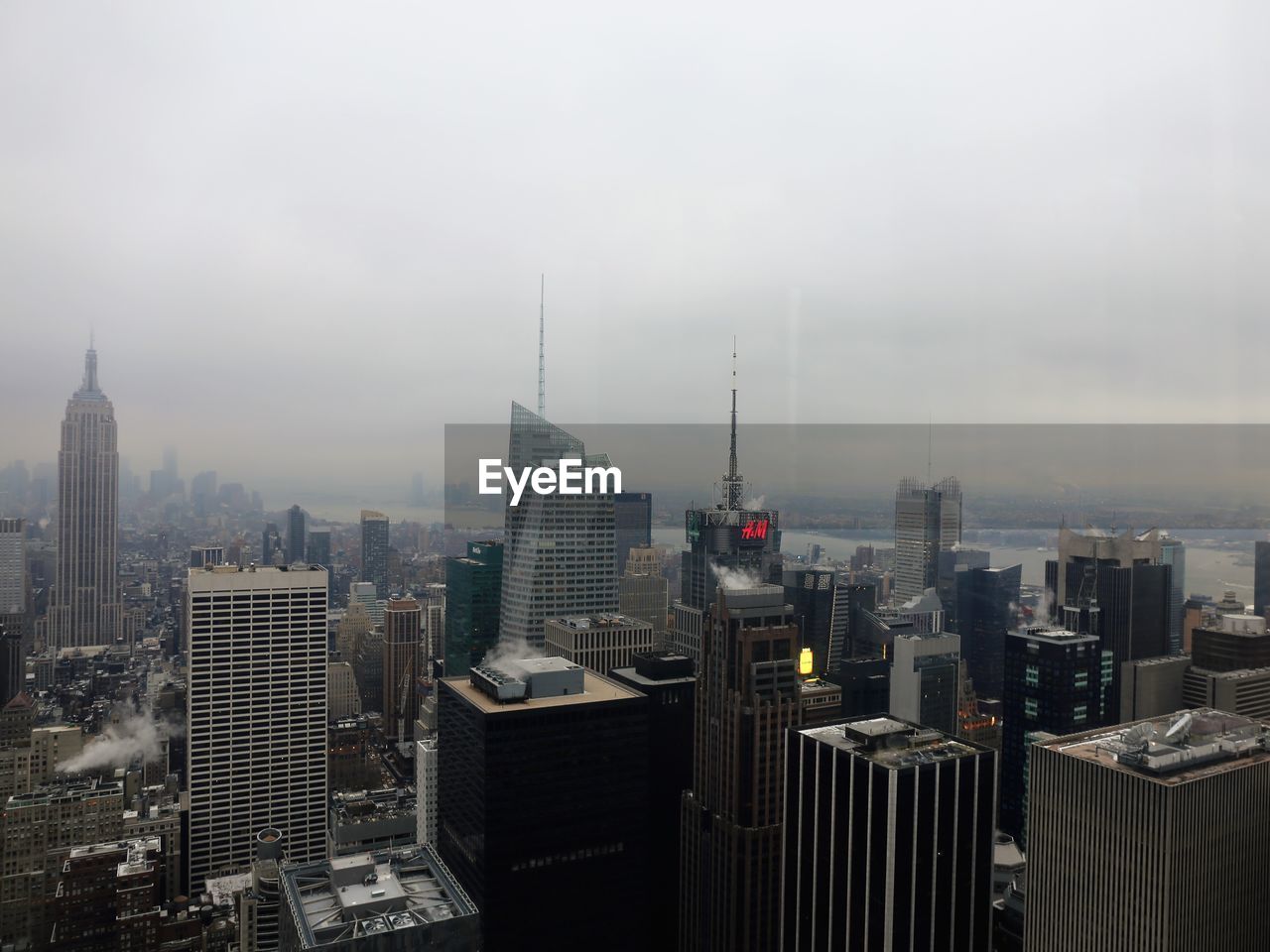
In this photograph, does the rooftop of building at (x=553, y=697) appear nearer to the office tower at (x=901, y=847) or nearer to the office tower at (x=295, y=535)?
the office tower at (x=901, y=847)

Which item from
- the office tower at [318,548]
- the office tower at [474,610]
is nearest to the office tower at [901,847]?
the office tower at [318,548]

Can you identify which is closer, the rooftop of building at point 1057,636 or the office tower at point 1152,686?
the office tower at point 1152,686

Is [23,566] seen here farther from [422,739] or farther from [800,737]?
[800,737]

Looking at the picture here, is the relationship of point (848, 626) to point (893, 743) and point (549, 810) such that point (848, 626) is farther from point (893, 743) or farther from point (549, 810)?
point (549, 810)

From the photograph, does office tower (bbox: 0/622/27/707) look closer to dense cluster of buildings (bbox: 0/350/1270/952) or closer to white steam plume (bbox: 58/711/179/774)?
dense cluster of buildings (bbox: 0/350/1270/952)

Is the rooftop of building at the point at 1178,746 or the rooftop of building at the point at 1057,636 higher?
the rooftop of building at the point at 1178,746

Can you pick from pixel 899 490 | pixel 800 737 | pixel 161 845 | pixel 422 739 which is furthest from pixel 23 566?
pixel 899 490

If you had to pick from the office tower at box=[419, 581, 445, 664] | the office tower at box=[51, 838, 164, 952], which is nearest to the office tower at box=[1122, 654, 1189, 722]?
the office tower at box=[419, 581, 445, 664]
